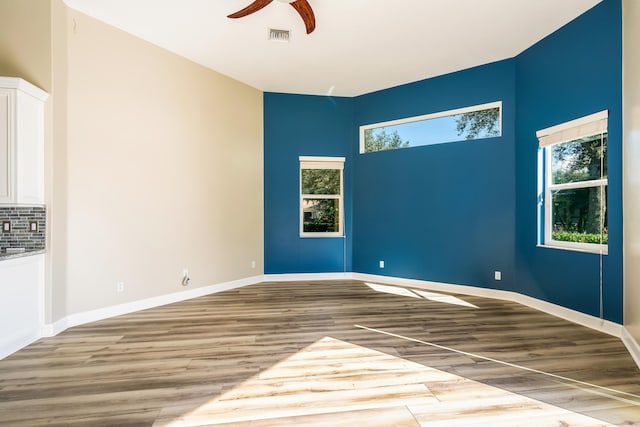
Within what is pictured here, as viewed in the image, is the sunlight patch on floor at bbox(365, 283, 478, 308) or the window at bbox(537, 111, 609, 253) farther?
the sunlight patch on floor at bbox(365, 283, 478, 308)

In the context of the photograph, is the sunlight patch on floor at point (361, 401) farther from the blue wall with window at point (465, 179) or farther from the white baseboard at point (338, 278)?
the blue wall with window at point (465, 179)

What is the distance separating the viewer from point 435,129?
204 inches

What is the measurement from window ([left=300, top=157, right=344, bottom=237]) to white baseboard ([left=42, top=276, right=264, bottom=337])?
153 cm

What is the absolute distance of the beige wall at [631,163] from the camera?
2711mm

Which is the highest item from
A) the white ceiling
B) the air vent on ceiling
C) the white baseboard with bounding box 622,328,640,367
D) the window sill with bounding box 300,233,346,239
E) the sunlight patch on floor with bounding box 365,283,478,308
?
the white ceiling

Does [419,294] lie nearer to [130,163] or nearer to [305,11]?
[305,11]

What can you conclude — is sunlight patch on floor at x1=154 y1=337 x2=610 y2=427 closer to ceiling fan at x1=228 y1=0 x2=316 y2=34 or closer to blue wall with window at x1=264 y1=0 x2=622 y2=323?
blue wall with window at x1=264 y1=0 x2=622 y2=323

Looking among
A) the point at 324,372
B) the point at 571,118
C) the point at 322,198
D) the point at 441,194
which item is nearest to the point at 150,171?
the point at 322,198

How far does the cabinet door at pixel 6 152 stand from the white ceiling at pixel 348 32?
1.37m

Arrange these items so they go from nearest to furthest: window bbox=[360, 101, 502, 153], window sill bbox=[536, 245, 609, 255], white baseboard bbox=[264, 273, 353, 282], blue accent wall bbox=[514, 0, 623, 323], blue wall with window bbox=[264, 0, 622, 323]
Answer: blue accent wall bbox=[514, 0, 623, 323], window sill bbox=[536, 245, 609, 255], blue wall with window bbox=[264, 0, 622, 323], window bbox=[360, 101, 502, 153], white baseboard bbox=[264, 273, 353, 282]

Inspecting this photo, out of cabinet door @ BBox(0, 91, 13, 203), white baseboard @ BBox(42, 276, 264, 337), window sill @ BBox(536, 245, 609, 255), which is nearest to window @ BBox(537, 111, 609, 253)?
window sill @ BBox(536, 245, 609, 255)

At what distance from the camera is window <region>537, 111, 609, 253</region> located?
3.37m

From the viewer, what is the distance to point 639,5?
2699 millimetres

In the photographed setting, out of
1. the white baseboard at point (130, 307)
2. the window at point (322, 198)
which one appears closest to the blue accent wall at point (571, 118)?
the window at point (322, 198)
